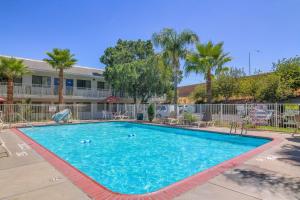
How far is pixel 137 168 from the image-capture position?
7109 mm

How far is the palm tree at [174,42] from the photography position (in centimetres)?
1947

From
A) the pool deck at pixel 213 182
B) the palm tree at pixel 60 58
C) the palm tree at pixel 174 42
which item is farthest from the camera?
the palm tree at pixel 60 58

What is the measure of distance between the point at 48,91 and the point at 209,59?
1831 cm

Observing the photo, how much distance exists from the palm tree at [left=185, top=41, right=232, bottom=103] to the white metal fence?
2371 mm

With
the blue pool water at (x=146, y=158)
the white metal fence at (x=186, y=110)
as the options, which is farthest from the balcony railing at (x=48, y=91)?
the blue pool water at (x=146, y=158)

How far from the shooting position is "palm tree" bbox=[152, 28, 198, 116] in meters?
19.5

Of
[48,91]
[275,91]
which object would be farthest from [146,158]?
[48,91]

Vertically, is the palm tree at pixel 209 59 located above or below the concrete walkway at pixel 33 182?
above

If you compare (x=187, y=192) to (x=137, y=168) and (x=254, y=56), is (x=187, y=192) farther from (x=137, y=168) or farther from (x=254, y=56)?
(x=254, y=56)

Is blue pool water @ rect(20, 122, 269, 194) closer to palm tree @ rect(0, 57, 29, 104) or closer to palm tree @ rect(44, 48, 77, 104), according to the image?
palm tree @ rect(0, 57, 29, 104)

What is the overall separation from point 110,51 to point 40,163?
24.6m

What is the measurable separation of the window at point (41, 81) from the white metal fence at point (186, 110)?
4.78 metres

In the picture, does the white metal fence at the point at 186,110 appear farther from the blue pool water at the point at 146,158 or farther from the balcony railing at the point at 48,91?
the blue pool water at the point at 146,158

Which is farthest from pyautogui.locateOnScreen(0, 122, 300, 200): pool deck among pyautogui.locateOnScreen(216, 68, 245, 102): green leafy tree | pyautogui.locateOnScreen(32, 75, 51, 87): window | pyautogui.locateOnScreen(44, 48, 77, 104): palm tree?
pyautogui.locateOnScreen(216, 68, 245, 102): green leafy tree
